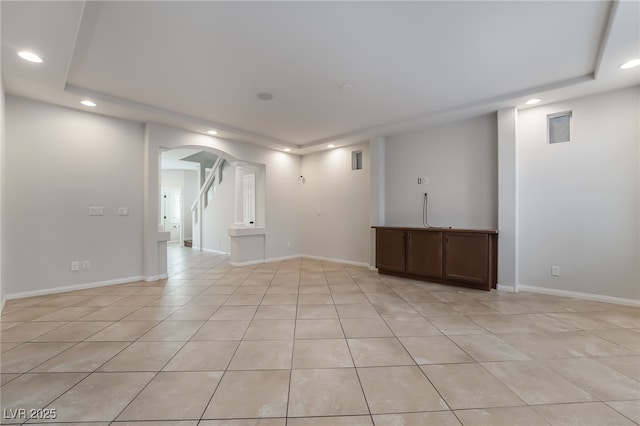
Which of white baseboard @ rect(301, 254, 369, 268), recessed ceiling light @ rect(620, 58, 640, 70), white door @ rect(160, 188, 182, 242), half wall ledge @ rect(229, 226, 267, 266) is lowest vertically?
white baseboard @ rect(301, 254, 369, 268)

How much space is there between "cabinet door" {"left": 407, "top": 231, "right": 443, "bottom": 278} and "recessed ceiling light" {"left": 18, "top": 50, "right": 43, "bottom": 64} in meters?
5.18

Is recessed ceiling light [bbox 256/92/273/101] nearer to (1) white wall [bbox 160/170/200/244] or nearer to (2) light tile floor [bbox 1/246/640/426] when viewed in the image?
(2) light tile floor [bbox 1/246/640/426]

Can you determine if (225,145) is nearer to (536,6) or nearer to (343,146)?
(343,146)

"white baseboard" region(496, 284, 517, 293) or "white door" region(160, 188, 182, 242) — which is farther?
"white door" region(160, 188, 182, 242)

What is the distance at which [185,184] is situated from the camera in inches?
443

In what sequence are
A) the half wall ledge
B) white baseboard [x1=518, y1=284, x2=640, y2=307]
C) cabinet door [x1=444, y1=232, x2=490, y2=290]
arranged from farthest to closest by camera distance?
the half wall ledge
cabinet door [x1=444, y1=232, x2=490, y2=290]
white baseboard [x1=518, y1=284, x2=640, y2=307]

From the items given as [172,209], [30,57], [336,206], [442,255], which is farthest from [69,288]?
[172,209]

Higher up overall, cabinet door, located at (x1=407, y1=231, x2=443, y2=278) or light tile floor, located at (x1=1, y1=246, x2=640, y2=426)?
cabinet door, located at (x1=407, y1=231, x2=443, y2=278)

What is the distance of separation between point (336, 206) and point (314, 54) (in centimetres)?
390

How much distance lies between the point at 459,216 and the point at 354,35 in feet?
11.3

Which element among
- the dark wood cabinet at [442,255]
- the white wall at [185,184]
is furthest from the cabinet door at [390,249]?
the white wall at [185,184]

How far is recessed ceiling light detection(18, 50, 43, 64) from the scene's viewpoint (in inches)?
97.7

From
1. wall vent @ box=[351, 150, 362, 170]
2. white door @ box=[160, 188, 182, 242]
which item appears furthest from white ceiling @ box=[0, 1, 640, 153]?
white door @ box=[160, 188, 182, 242]

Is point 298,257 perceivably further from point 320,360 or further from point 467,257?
point 320,360
